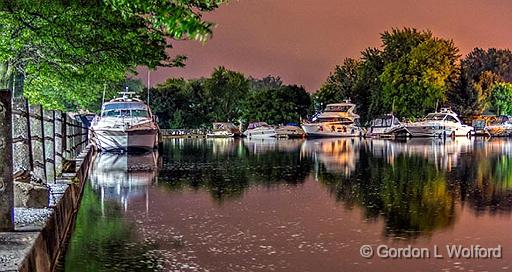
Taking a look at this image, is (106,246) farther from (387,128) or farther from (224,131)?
(224,131)

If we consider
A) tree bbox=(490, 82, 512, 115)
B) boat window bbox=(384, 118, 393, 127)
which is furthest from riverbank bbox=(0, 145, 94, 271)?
tree bbox=(490, 82, 512, 115)

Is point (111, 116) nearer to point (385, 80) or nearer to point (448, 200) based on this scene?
point (448, 200)

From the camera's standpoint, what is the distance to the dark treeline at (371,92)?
86375 mm

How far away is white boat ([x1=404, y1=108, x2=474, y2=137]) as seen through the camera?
76.4 meters

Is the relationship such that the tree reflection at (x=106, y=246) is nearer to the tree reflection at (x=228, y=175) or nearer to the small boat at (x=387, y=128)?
the tree reflection at (x=228, y=175)

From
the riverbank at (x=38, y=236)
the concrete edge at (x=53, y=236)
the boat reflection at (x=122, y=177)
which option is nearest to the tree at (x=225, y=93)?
the boat reflection at (x=122, y=177)

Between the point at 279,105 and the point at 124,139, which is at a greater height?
the point at 279,105

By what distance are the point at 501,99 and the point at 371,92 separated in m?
21.3

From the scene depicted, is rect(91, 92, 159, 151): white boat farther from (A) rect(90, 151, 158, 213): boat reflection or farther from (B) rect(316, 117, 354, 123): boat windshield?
(B) rect(316, 117, 354, 123): boat windshield

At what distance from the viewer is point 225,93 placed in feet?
340

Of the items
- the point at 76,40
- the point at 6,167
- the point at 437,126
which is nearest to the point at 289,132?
the point at 437,126

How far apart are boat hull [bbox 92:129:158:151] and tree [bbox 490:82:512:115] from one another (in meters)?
72.2

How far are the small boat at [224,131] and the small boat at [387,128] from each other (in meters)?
15.9

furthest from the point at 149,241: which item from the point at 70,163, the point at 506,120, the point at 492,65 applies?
the point at 492,65
